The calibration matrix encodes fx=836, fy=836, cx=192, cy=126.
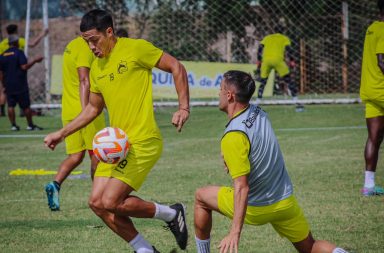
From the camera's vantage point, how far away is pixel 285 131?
643 inches

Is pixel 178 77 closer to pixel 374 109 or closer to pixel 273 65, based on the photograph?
pixel 374 109

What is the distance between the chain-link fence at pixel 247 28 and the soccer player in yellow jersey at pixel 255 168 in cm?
Answer: 1633

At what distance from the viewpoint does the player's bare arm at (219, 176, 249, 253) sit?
496cm

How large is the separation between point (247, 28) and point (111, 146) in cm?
1714

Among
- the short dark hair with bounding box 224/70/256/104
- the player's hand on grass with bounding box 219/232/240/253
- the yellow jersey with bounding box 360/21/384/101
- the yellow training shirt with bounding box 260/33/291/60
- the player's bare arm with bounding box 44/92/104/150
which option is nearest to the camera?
the player's hand on grass with bounding box 219/232/240/253

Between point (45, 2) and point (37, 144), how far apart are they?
6447mm

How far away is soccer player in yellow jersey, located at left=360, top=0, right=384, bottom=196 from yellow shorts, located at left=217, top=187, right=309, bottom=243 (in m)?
3.74

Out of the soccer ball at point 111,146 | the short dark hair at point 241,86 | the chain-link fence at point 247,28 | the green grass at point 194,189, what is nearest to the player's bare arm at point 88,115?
the soccer ball at point 111,146

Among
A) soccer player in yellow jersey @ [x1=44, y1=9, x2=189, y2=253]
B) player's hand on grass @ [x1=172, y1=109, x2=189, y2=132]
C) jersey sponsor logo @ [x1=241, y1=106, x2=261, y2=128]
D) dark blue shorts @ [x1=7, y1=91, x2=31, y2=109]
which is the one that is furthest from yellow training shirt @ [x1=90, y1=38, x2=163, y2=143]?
dark blue shorts @ [x1=7, y1=91, x2=31, y2=109]

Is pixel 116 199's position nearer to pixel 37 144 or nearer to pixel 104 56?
pixel 104 56

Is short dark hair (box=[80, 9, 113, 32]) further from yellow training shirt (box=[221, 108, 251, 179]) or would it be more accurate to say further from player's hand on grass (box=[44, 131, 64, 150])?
yellow training shirt (box=[221, 108, 251, 179])

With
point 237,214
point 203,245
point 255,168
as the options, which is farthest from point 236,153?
point 203,245

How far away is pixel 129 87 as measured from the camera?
21.0 ft

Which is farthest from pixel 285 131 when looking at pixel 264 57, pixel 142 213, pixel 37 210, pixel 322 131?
pixel 142 213
